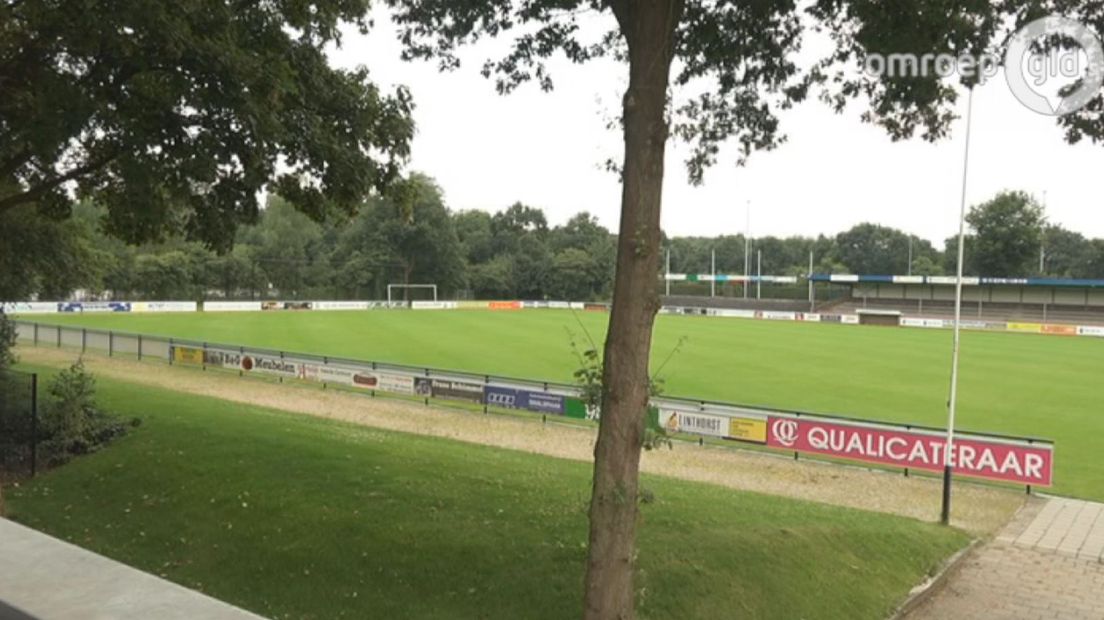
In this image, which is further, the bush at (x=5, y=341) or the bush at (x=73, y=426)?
the bush at (x=5, y=341)

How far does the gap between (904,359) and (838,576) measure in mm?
34539

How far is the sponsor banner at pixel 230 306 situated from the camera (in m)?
67.1

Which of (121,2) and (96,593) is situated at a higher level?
(121,2)

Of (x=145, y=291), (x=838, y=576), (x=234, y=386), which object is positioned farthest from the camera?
(x=145, y=291)

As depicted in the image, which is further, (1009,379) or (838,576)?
(1009,379)

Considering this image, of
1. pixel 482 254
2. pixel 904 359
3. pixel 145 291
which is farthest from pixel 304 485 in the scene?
pixel 482 254

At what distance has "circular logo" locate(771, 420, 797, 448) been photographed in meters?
17.5

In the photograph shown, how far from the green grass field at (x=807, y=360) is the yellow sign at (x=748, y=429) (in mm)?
3866

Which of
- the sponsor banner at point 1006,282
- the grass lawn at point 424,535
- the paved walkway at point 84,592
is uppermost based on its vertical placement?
the sponsor banner at point 1006,282

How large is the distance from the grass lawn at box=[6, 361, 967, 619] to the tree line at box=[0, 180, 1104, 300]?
49471mm

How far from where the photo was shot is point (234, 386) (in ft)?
84.7

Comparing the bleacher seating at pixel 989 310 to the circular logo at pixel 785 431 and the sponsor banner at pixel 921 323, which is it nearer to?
the sponsor banner at pixel 921 323

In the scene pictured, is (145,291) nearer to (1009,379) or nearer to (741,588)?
(1009,379)

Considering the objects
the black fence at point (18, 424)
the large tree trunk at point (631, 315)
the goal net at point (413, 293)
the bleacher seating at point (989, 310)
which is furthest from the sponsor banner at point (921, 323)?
the large tree trunk at point (631, 315)
